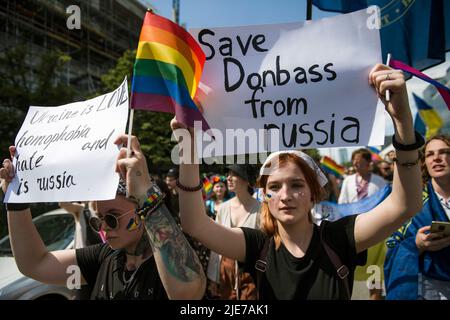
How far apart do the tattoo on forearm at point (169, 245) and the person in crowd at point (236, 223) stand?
152cm

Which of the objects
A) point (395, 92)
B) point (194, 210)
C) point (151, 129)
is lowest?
point (194, 210)

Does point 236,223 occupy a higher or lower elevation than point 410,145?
lower

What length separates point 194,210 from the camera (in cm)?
164

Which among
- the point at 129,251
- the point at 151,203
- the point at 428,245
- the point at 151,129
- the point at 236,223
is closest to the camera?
the point at 151,203

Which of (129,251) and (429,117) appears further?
(429,117)

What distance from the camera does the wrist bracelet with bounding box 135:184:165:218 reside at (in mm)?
1369

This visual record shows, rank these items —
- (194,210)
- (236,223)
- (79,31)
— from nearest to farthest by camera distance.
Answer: (194,210), (236,223), (79,31)

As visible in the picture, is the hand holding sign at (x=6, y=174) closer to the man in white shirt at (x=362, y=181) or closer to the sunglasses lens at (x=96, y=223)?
the sunglasses lens at (x=96, y=223)

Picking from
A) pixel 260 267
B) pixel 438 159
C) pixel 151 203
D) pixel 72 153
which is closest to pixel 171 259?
pixel 151 203

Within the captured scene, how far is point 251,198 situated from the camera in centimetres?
380

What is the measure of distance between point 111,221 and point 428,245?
1.98m

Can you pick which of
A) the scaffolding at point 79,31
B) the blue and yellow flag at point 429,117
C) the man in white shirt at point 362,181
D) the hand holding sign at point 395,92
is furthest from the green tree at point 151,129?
the hand holding sign at point 395,92

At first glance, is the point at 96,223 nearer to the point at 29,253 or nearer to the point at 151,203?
the point at 29,253
